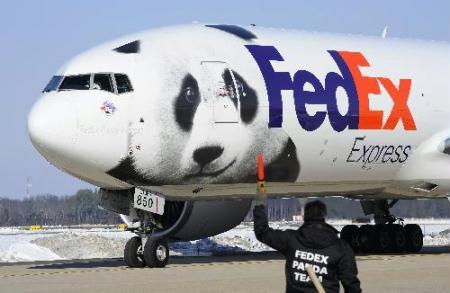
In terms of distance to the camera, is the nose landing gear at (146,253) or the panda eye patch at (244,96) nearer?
the nose landing gear at (146,253)

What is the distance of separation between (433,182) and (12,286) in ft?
35.9

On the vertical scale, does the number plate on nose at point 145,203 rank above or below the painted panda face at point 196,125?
below

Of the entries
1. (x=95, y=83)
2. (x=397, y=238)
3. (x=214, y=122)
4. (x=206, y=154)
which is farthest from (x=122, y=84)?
(x=397, y=238)

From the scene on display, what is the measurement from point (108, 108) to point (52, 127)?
3.64 ft

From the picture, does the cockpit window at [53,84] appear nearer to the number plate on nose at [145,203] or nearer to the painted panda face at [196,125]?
the painted panda face at [196,125]

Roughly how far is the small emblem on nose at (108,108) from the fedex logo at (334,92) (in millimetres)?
3246

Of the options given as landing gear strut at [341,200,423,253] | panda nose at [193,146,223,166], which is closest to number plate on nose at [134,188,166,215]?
panda nose at [193,146,223,166]

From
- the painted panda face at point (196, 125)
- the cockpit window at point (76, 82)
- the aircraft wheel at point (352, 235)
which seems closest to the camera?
the painted panda face at point (196, 125)

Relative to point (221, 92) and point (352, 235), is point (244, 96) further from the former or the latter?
point (352, 235)

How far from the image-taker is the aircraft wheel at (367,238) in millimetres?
27578

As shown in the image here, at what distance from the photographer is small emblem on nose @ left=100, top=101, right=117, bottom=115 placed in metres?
20.7

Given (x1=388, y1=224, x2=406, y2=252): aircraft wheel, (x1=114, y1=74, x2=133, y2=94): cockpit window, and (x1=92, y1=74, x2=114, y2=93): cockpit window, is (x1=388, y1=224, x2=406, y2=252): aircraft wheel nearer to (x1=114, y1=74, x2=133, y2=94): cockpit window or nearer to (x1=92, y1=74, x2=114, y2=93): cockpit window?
(x1=114, y1=74, x2=133, y2=94): cockpit window

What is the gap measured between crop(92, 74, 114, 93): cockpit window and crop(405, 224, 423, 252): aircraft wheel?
31.8ft

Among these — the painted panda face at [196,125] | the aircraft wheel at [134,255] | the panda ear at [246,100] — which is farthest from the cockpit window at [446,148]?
the aircraft wheel at [134,255]
